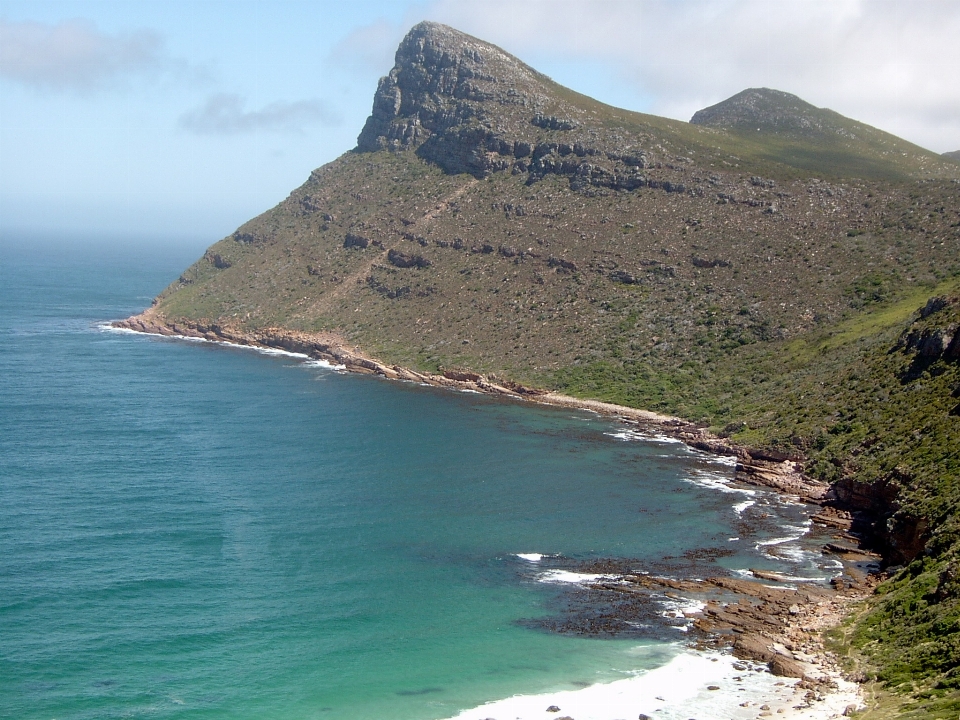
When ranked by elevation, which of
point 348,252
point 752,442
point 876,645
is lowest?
point 876,645

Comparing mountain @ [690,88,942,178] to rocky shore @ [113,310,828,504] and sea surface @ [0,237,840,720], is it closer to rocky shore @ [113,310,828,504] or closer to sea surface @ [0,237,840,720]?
rocky shore @ [113,310,828,504]

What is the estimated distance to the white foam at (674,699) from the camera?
3912 centimetres

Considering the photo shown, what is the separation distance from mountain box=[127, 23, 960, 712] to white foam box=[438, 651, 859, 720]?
542 centimetres

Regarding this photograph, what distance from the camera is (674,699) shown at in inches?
1588

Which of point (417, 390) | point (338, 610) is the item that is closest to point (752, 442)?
point (417, 390)

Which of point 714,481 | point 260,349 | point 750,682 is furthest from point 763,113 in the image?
point 750,682

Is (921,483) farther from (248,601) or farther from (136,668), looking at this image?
(136,668)

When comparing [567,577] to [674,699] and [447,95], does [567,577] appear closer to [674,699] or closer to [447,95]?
[674,699]

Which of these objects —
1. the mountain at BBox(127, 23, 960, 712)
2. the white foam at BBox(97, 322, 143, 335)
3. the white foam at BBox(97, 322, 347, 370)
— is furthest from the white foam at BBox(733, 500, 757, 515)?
the white foam at BBox(97, 322, 143, 335)

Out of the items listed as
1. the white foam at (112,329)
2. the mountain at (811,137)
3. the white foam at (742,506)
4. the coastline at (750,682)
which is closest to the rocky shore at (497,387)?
the white foam at (112,329)

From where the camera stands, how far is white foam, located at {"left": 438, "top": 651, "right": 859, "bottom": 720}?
39125 mm

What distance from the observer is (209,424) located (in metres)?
82.5

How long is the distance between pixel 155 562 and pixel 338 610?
10751 mm

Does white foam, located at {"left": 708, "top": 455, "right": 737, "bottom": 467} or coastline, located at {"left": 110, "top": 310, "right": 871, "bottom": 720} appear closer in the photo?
coastline, located at {"left": 110, "top": 310, "right": 871, "bottom": 720}
